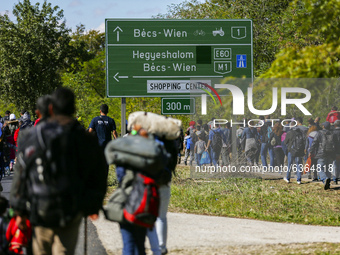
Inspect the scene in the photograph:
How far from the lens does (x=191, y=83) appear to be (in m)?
17.5

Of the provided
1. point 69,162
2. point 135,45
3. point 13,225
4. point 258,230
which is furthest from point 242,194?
point 69,162

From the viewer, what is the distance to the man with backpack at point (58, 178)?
14.7ft

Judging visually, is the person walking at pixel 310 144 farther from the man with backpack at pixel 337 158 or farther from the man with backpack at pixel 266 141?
the man with backpack at pixel 266 141

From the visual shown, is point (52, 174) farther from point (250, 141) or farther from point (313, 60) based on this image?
point (250, 141)

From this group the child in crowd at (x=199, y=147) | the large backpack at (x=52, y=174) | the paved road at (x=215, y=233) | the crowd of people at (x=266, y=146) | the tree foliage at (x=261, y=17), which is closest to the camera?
the large backpack at (x=52, y=174)

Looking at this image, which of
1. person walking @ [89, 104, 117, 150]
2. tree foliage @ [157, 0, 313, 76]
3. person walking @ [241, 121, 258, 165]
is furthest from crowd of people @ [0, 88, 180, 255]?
tree foliage @ [157, 0, 313, 76]

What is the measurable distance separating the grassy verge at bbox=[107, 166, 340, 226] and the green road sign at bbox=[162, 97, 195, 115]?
1841 millimetres

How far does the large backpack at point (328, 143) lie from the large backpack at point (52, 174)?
1110cm

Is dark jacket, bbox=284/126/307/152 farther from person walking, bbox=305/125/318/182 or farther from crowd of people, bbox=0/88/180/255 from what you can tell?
crowd of people, bbox=0/88/180/255

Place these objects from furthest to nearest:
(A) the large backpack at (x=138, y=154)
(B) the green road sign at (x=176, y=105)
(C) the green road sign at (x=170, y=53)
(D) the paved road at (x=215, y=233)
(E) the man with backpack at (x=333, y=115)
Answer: (B) the green road sign at (x=176, y=105)
(C) the green road sign at (x=170, y=53)
(E) the man with backpack at (x=333, y=115)
(D) the paved road at (x=215, y=233)
(A) the large backpack at (x=138, y=154)

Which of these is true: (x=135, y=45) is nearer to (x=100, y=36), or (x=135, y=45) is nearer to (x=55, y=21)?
(x=55, y=21)

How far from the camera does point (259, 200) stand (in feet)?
43.9

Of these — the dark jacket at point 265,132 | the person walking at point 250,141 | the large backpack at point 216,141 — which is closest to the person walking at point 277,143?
the dark jacket at point 265,132

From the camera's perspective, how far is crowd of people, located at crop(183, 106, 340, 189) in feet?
50.1
